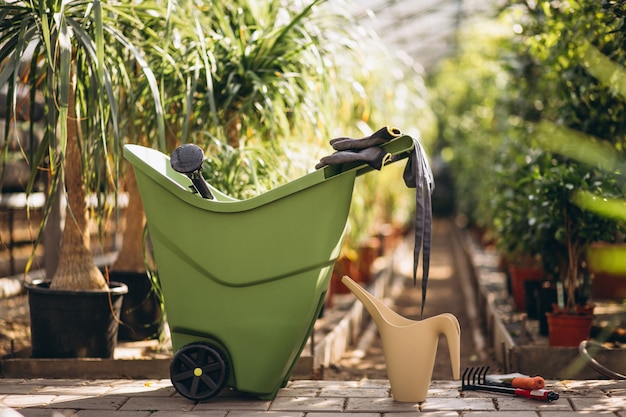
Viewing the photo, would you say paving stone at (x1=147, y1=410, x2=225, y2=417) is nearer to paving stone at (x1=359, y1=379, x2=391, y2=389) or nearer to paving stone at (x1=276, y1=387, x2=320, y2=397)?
paving stone at (x1=276, y1=387, x2=320, y2=397)

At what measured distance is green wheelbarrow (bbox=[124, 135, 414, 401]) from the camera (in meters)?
2.64

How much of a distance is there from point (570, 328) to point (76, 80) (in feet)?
7.75

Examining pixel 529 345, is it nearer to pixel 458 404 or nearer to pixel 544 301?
pixel 544 301

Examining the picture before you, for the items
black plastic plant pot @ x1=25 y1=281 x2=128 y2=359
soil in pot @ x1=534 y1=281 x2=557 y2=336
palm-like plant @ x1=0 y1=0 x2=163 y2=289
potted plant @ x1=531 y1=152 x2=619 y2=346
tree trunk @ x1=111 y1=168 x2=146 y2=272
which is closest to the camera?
palm-like plant @ x1=0 y1=0 x2=163 y2=289

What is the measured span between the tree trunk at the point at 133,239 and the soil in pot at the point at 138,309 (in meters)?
0.11

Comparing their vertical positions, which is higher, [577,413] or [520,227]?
[520,227]

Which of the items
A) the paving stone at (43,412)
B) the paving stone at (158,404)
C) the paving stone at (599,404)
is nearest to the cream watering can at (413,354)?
the paving stone at (599,404)

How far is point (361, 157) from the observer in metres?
2.58

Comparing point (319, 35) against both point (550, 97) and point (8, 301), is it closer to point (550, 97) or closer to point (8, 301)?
point (550, 97)

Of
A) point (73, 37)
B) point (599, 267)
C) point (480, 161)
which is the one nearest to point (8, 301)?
point (73, 37)

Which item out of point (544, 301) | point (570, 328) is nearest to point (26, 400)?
point (570, 328)

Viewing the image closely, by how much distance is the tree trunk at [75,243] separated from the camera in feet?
11.2

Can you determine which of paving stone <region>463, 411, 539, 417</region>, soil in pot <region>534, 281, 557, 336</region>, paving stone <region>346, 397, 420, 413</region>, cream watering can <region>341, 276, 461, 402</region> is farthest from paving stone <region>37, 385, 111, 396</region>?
soil in pot <region>534, 281, 557, 336</region>

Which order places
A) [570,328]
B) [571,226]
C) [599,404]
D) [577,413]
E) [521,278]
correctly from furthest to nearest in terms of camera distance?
[521,278] → [571,226] → [570,328] → [599,404] → [577,413]
